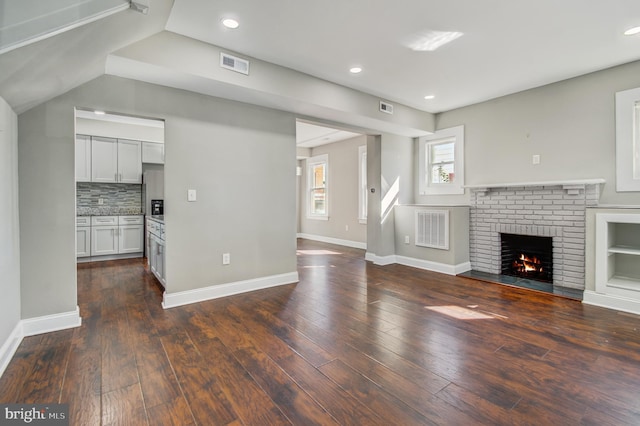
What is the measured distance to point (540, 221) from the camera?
13.1 ft

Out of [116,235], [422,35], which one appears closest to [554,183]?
[422,35]

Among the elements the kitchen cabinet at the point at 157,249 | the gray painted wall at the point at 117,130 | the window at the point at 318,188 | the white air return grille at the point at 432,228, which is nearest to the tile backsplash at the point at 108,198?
the gray painted wall at the point at 117,130

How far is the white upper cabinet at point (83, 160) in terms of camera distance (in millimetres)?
5199

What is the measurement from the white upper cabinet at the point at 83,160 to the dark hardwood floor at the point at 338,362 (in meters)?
2.94

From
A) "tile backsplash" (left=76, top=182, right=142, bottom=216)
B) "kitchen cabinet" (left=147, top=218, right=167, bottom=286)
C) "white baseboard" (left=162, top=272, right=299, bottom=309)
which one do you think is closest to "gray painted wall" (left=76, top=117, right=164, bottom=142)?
"tile backsplash" (left=76, top=182, right=142, bottom=216)

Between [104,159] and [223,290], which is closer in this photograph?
[223,290]

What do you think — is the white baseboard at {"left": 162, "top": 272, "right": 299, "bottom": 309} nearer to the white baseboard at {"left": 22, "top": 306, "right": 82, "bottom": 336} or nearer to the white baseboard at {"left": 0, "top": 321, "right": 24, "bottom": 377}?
the white baseboard at {"left": 22, "top": 306, "right": 82, "bottom": 336}

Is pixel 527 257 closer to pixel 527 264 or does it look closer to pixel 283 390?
pixel 527 264

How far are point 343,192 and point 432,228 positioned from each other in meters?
2.94

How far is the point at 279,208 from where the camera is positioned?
→ 3.90m

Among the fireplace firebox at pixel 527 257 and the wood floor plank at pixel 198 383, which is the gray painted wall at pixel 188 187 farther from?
the fireplace firebox at pixel 527 257

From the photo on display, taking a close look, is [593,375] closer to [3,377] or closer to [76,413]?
[76,413]

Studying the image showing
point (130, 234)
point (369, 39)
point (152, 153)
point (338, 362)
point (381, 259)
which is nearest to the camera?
point (338, 362)

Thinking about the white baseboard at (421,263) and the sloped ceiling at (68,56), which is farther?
the white baseboard at (421,263)
